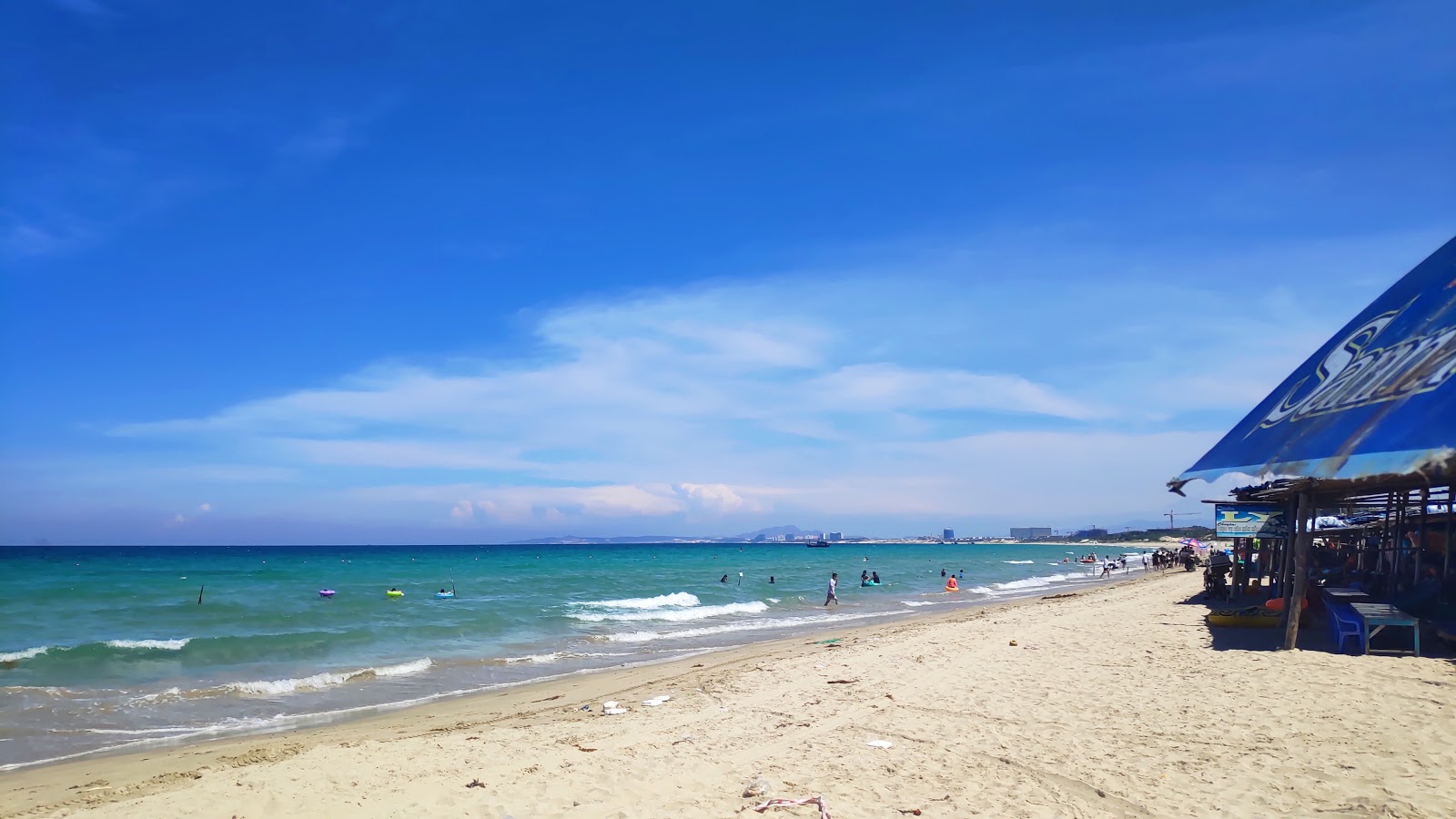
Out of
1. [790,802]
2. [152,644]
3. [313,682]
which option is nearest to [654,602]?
[152,644]

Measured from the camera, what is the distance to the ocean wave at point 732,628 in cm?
2273

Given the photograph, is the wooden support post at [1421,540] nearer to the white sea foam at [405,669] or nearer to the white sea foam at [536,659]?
the white sea foam at [536,659]

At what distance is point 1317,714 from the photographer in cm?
771

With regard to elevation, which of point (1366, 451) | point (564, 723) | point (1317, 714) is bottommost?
point (564, 723)

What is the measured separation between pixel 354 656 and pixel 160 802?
11768mm

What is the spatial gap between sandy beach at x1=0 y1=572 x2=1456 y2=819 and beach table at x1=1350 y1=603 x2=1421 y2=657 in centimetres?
44

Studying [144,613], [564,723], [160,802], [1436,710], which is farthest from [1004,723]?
[144,613]

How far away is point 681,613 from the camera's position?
30469 mm

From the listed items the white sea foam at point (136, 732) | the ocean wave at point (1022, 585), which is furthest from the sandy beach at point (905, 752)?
the ocean wave at point (1022, 585)

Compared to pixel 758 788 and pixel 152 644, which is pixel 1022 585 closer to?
pixel 152 644

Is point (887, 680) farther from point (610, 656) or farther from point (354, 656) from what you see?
point (354, 656)

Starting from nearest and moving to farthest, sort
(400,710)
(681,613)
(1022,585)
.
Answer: (400,710)
(681,613)
(1022,585)

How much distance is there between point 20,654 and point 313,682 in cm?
795

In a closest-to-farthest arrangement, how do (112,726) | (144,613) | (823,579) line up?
1. (112,726)
2. (144,613)
3. (823,579)
